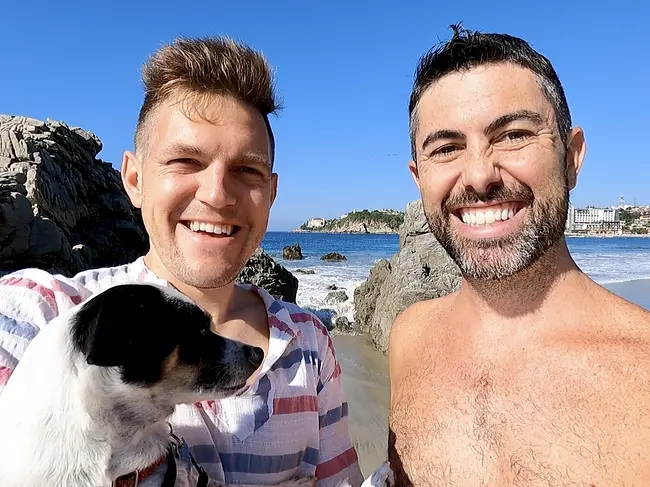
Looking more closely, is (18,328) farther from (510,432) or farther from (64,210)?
(64,210)

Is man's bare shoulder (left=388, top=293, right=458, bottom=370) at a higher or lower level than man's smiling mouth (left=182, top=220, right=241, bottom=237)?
lower

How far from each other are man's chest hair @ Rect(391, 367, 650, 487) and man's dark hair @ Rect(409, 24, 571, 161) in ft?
3.63

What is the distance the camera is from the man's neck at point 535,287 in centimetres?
213

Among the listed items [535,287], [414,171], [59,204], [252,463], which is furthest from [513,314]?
[59,204]

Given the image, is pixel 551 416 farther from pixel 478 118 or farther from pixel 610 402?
pixel 478 118

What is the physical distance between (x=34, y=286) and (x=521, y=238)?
76.7 inches

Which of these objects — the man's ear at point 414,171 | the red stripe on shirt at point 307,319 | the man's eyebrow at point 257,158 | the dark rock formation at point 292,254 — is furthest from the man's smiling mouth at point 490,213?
the dark rock formation at point 292,254

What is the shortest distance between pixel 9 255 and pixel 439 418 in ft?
29.0

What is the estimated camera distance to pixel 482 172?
206 cm

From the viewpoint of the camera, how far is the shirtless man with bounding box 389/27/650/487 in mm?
1884

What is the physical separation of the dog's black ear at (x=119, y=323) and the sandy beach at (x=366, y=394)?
425cm

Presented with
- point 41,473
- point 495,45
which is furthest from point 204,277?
point 495,45

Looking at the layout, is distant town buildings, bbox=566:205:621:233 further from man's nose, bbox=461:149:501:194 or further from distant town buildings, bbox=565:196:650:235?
man's nose, bbox=461:149:501:194

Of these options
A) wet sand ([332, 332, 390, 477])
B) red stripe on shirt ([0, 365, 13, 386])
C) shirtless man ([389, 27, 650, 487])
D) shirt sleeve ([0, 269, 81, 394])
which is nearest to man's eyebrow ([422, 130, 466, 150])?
shirtless man ([389, 27, 650, 487])
